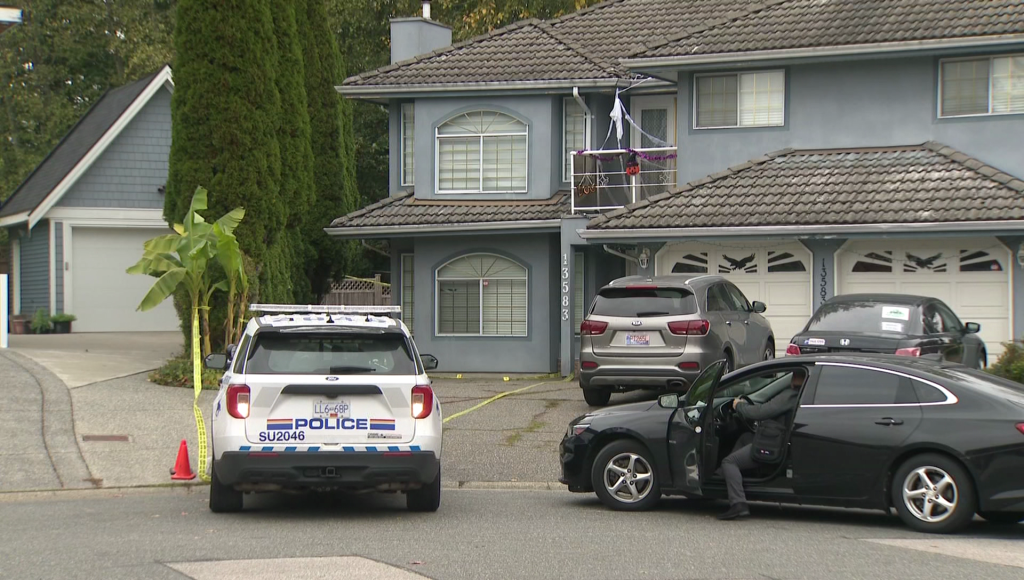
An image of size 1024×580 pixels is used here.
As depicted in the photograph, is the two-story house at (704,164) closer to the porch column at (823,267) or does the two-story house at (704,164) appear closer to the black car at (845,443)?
the porch column at (823,267)

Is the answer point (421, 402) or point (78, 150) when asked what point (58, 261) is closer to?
point (78, 150)

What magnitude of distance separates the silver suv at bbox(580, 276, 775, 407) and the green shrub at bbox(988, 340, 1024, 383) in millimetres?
3367

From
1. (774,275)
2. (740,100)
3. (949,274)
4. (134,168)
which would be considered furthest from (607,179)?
(134,168)

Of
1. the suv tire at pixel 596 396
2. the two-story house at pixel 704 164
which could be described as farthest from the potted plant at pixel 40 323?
the suv tire at pixel 596 396

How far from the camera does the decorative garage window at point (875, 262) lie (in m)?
20.0

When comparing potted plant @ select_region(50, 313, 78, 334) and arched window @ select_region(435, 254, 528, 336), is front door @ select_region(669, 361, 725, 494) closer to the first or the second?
arched window @ select_region(435, 254, 528, 336)

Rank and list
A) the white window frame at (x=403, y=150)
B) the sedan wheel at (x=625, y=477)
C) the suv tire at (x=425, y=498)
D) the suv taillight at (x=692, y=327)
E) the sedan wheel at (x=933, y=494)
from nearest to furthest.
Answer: the sedan wheel at (x=933, y=494) → the suv tire at (x=425, y=498) → the sedan wheel at (x=625, y=477) → the suv taillight at (x=692, y=327) → the white window frame at (x=403, y=150)

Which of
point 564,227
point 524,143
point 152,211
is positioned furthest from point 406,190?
point 152,211

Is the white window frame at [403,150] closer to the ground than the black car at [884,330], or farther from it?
farther from it

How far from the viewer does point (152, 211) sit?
1212 inches

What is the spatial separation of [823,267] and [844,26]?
440 centimetres

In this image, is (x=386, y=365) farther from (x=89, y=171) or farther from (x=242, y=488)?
(x=89, y=171)

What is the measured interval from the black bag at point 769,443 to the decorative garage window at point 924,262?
35.5ft

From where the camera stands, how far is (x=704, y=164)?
22.2 metres
